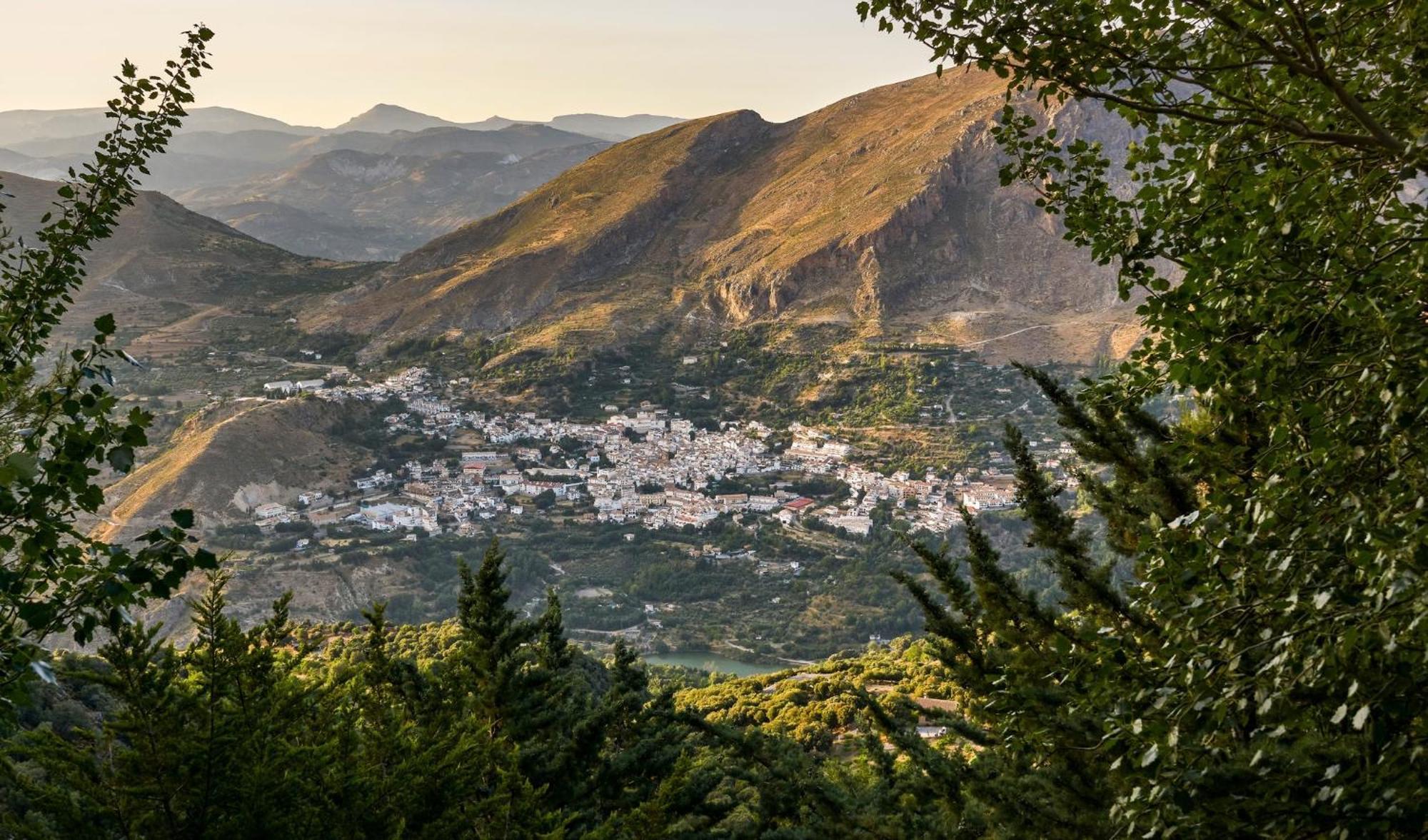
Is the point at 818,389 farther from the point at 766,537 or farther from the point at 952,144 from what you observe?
the point at 952,144

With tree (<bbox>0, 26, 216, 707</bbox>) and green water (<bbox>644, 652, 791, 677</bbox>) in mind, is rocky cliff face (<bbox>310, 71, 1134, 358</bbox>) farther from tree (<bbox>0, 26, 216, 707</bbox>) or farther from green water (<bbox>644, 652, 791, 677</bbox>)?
tree (<bbox>0, 26, 216, 707</bbox>)

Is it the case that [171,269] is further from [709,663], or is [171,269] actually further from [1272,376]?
[1272,376]

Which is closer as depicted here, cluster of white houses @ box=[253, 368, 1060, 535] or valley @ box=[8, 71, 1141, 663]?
valley @ box=[8, 71, 1141, 663]

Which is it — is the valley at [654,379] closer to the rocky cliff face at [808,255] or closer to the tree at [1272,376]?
the rocky cliff face at [808,255]

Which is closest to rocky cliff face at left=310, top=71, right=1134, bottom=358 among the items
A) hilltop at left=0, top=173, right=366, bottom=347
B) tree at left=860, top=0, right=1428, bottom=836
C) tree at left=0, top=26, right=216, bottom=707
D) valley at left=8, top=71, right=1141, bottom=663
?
valley at left=8, top=71, right=1141, bottom=663

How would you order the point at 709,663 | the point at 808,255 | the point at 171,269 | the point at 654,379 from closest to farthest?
the point at 709,663 → the point at 654,379 → the point at 808,255 → the point at 171,269

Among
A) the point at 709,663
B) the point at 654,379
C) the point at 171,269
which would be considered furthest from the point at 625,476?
the point at 171,269

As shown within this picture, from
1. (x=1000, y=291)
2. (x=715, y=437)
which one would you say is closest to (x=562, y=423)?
(x=715, y=437)
